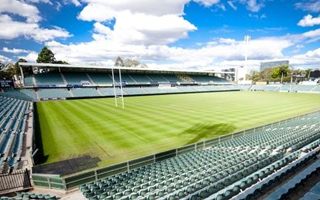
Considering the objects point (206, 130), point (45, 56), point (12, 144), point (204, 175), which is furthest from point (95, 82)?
point (204, 175)

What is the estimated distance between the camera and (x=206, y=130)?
19.7 meters

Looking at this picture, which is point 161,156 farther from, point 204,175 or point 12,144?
point 12,144

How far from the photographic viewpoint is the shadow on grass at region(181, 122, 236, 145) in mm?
17922

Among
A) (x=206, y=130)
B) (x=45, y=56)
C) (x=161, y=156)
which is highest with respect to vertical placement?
(x=45, y=56)

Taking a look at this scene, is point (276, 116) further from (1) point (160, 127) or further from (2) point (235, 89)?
(2) point (235, 89)

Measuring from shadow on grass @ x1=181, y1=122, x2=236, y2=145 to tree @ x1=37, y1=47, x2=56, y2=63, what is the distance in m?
70.9

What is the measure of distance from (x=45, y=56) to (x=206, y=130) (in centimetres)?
7376

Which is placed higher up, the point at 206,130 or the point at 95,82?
the point at 95,82

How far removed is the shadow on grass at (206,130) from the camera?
1792cm

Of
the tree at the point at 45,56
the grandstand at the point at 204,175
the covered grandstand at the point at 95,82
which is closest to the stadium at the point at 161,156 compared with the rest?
the grandstand at the point at 204,175

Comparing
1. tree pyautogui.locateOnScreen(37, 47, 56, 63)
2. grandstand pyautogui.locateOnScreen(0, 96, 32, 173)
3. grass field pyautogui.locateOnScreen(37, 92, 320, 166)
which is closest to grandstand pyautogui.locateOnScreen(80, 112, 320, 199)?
grass field pyautogui.locateOnScreen(37, 92, 320, 166)

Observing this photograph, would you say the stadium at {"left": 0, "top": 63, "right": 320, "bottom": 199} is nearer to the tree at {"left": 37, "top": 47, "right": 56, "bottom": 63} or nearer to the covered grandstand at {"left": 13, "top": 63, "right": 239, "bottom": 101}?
the covered grandstand at {"left": 13, "top": 63, "right": 239, "bottom": 101}

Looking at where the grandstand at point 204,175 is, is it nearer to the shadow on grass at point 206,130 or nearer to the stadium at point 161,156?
the stadium at point 161,156

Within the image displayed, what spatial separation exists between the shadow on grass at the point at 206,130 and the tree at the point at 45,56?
233 feet
